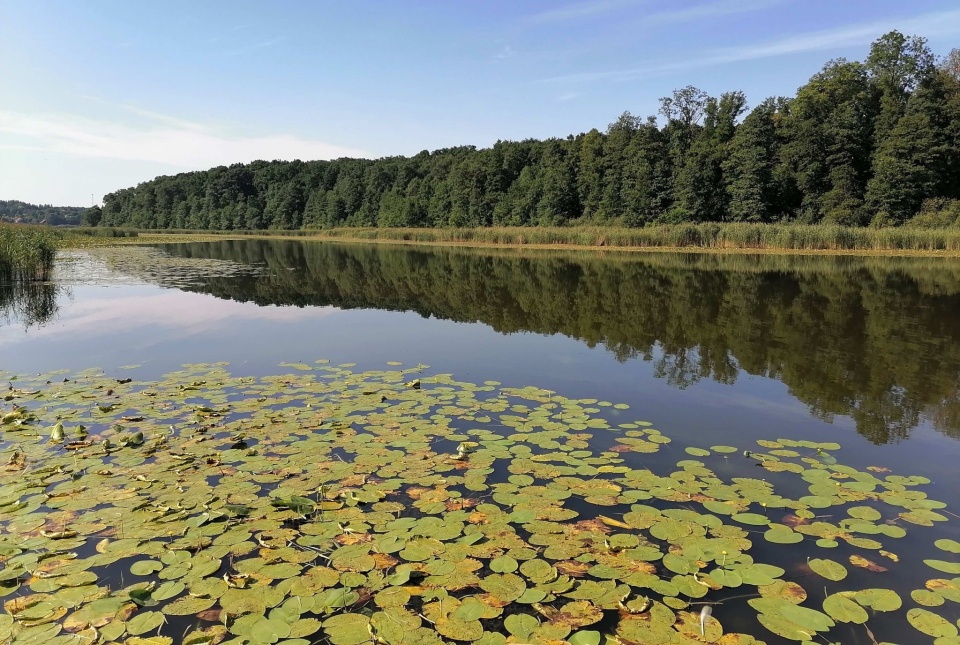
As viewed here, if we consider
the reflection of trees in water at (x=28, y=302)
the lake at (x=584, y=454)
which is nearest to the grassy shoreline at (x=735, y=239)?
the lake at (x=584, y=454)

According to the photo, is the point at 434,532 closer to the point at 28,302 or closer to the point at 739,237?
the point at 28,302

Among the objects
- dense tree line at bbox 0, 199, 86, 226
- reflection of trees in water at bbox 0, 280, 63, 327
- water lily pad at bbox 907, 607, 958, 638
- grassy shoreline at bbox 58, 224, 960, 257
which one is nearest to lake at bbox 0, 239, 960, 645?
water lily pad at bbox 907, 607, 958, 638

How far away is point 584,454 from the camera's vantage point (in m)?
4.84

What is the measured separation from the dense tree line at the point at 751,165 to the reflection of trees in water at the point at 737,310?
703 inches

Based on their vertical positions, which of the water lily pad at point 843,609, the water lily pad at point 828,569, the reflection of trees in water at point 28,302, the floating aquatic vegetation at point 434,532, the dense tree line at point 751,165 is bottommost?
the water lily pad at point 828,569

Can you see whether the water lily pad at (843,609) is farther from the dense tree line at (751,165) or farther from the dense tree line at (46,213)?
the dense tree line at (46,213)

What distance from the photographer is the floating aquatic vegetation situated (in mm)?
2758

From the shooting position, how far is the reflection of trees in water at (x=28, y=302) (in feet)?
37.8

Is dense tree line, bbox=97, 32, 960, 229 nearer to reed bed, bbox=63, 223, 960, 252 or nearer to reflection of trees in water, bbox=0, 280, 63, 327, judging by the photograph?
reed bed, bbox=63, 223, 960, 252

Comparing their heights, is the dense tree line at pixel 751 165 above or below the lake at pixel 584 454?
above

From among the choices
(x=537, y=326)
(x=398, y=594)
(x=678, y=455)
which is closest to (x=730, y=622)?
(x=398, y=594)

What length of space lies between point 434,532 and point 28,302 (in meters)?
14.9

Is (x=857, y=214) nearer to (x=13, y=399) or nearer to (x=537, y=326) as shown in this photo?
(x=537, y=326)

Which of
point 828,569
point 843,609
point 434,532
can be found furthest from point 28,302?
point 843,609
